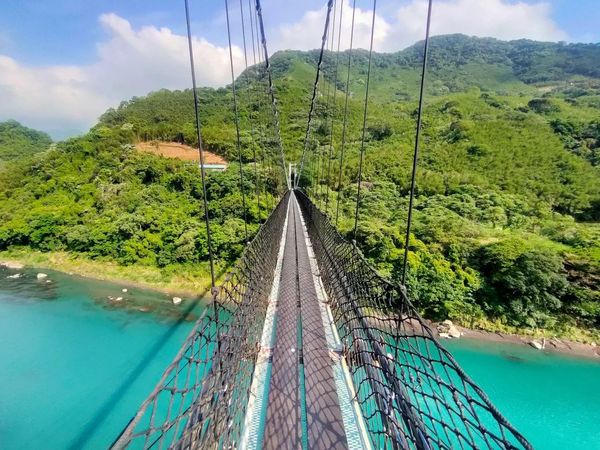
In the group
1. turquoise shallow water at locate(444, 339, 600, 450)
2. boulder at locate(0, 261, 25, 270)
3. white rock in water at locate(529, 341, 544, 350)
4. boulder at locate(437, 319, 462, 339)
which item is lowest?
turquoise shallow water at locate(444, 339, 600, 450)

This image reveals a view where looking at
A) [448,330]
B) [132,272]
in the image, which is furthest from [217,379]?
[132,272]

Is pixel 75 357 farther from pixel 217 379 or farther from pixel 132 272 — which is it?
pixel 217 379

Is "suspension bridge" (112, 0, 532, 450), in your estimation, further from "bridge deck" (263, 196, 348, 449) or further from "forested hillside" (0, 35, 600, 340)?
"forested hillside" (0, 35, 600, 340)

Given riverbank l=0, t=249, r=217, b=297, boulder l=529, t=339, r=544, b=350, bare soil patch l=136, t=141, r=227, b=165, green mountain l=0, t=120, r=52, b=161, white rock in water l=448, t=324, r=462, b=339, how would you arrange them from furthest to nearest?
green mountain l=0, t=120, r=52, b=161 → bare soil patch l=136, t=141, r=227, b=165 → riverbank l=0, t=249, r=217, b=297 → white rock in water l=448, t=324, r=462, b=339 → boulder l=529, t=339, r=544, b=350

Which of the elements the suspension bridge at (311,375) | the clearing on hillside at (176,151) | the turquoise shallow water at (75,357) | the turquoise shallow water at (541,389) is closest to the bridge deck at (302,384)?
the suspension bridge at (311,375)

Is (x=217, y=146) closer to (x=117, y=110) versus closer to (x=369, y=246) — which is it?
(x=369, y=246)

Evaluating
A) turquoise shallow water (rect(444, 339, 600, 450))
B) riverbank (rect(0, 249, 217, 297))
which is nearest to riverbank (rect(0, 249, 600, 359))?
riverbank (rect(0, 249, 217, 297))
